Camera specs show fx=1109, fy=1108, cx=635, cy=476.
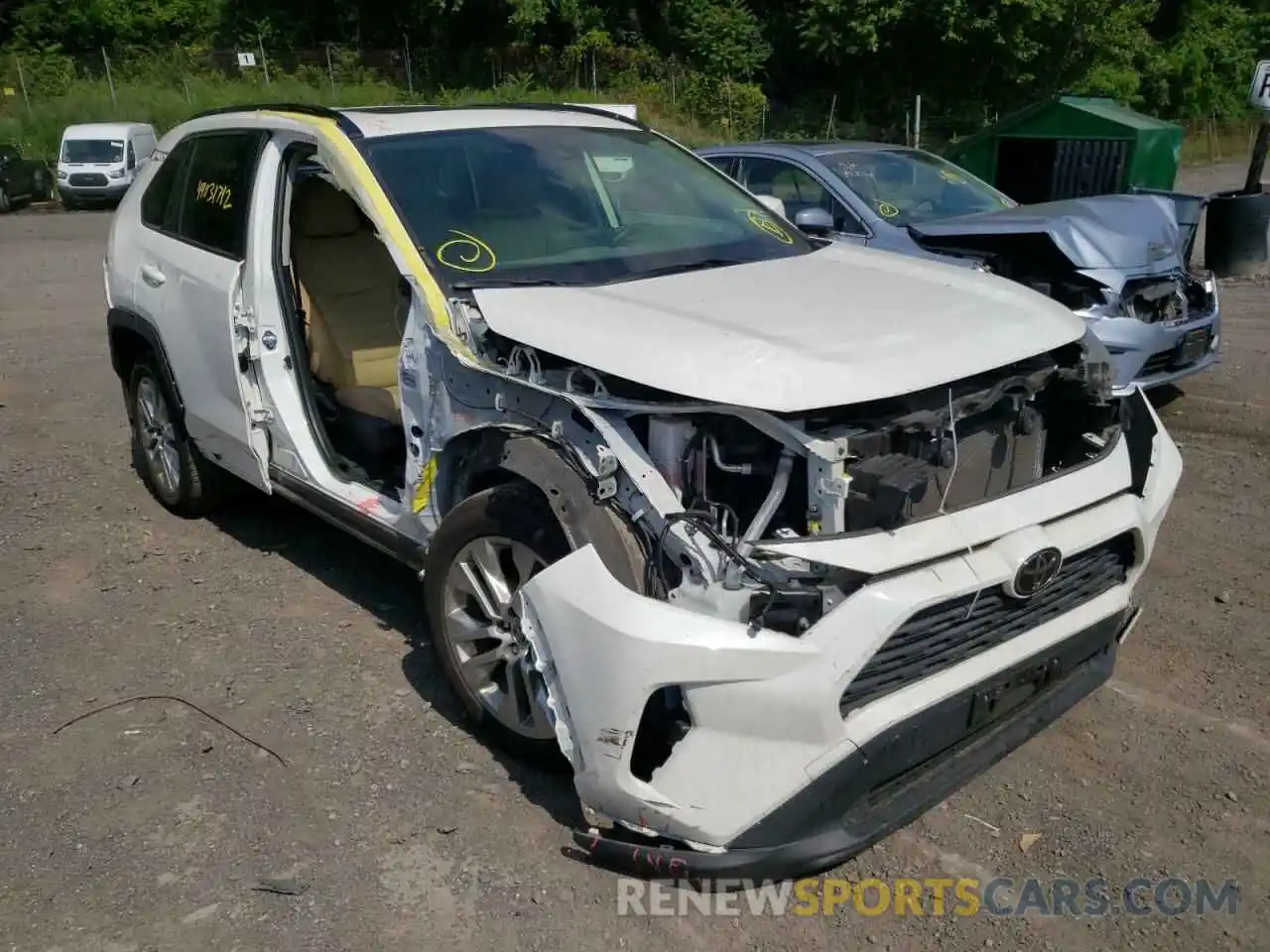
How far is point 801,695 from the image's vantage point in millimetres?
2488

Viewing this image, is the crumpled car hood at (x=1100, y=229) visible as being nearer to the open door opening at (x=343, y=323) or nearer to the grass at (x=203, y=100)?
the open door opening at (x=343, y=323)

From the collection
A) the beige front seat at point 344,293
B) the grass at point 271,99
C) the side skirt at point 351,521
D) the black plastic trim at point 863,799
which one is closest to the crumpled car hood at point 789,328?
the black plastic trim at point 863,799

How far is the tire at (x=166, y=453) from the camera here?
5176 millimetres

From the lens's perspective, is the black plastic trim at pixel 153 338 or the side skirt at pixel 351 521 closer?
the side skirt at pixel 351 521

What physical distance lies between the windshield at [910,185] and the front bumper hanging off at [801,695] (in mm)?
5061

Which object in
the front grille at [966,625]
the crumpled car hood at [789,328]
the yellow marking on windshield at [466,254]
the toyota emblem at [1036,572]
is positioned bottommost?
the front grille at [966,625]

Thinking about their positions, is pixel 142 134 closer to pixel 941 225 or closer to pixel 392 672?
pixel 941 225

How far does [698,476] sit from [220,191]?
284 centimetres

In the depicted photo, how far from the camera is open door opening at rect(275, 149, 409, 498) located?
14.2ft

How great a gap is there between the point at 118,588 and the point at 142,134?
69.5 feet

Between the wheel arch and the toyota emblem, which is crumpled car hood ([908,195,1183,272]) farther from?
the wheel arch

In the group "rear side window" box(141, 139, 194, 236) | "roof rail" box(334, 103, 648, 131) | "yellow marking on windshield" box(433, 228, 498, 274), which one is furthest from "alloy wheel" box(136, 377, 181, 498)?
"yellow marking on windshield" box(433, 228, 498, 274)

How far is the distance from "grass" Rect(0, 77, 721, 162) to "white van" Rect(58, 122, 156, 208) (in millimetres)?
4479

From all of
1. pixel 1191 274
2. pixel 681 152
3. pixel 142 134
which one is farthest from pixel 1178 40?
pixel 681 152
